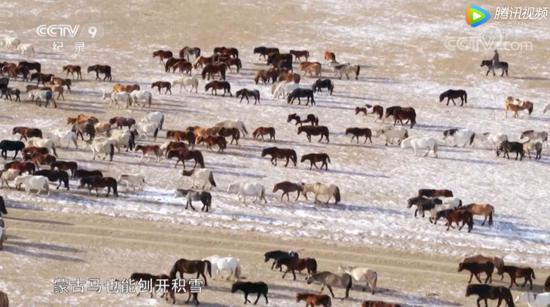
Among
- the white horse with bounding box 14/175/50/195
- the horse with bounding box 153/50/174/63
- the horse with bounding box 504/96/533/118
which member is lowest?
the white horse with bounding box 14/175/50/195

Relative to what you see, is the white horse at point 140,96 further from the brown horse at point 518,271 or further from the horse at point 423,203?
the brown horse at point 518,271

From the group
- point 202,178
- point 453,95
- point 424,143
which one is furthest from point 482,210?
point 453,95

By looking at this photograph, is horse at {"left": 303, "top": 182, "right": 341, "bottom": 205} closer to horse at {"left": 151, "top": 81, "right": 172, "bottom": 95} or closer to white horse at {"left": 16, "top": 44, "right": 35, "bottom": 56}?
horse at {"left": 151, "top": 81, "right": 172, "bottom": 95}

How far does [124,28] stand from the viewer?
4953 centimetres

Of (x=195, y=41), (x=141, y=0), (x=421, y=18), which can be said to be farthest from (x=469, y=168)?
(x=141, y=0)

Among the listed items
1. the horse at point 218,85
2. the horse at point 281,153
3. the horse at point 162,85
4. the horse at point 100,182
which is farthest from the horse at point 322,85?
the horse at point 100,182

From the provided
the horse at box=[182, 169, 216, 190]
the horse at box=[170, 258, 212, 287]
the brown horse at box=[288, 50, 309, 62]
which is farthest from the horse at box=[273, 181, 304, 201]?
the brown horse at box=[288, 50, 309, 62]

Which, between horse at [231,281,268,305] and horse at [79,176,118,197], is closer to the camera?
horse at [231,281,268,305]

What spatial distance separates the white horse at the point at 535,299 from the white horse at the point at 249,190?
8.07 metres

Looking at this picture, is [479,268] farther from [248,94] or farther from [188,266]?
[248,94]

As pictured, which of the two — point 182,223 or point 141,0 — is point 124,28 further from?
point 182,223

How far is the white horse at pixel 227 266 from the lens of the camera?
2159 centimetres

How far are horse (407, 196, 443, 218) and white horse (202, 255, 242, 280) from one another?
662 cm

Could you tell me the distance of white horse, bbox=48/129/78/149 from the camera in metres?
30.8
